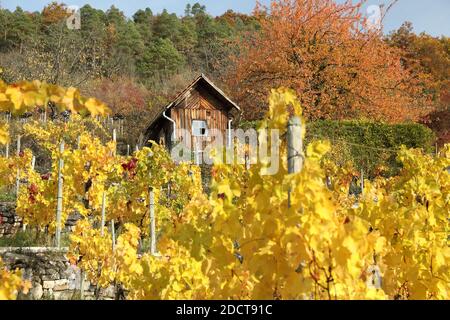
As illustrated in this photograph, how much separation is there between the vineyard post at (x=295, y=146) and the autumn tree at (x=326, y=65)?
18401 mm

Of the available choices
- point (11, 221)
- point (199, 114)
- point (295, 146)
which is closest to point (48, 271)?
point (11, 221)

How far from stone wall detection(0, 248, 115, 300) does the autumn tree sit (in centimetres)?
1390

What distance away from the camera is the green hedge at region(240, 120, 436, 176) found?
19.2 metres

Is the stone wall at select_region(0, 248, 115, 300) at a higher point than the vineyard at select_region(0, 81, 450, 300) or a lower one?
lower

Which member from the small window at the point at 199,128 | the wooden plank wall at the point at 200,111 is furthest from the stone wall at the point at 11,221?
the small window at the point at 199,128

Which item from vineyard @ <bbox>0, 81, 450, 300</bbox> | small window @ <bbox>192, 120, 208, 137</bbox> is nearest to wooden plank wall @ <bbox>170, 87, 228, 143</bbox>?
small window @ <bbox>192, 120, 208, 137</bbox>

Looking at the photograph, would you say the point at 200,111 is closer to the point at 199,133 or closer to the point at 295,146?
the point at 199,133

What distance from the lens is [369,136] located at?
1964cm

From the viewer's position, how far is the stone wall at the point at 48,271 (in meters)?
8.12

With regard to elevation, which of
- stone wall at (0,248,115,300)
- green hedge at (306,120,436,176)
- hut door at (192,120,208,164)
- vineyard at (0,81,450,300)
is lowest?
stone wall at (0,248,115,300)

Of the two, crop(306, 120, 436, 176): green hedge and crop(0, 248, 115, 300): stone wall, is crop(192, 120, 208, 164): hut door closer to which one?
crop(306, 120, 436, 176): green hedge

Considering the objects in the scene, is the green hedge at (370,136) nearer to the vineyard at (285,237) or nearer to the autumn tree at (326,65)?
the autumn tree at (326,65)
